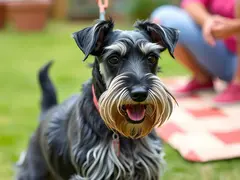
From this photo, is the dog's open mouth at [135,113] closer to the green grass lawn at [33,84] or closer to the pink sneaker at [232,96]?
the green grass lawn at [33,84]

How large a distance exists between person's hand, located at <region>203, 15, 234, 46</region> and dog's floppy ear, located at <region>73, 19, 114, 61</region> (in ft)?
6.23

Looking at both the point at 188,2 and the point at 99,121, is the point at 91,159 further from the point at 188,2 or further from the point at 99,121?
the point at 188,2

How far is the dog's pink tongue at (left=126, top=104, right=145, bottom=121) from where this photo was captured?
7.17 ft

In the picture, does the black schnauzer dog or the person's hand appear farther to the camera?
the person's hand

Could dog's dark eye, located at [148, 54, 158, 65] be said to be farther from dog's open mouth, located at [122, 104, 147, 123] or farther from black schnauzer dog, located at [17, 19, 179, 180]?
dog's open mouth, located at [122, 104, 147, 123]


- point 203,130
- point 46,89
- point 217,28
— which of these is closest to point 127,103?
point 46,89

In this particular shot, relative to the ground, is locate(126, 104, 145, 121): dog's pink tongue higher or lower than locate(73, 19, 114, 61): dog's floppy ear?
lower

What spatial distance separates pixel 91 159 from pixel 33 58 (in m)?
4.61

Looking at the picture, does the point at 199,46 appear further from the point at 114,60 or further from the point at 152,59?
the point at 114,60

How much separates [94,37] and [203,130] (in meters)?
1.75

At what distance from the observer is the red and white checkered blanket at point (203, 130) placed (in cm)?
325

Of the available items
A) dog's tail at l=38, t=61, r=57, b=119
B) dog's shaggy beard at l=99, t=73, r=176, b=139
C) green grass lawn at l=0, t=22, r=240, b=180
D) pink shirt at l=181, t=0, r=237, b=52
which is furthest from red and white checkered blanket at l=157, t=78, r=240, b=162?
dog's shaggy beard at l=99, t=73, r=176, b=139

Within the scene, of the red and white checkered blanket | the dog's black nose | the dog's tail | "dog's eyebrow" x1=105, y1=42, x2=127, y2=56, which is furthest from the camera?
the red and white checkered blanket

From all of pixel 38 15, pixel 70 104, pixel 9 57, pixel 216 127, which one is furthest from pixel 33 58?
pixel 70 104
